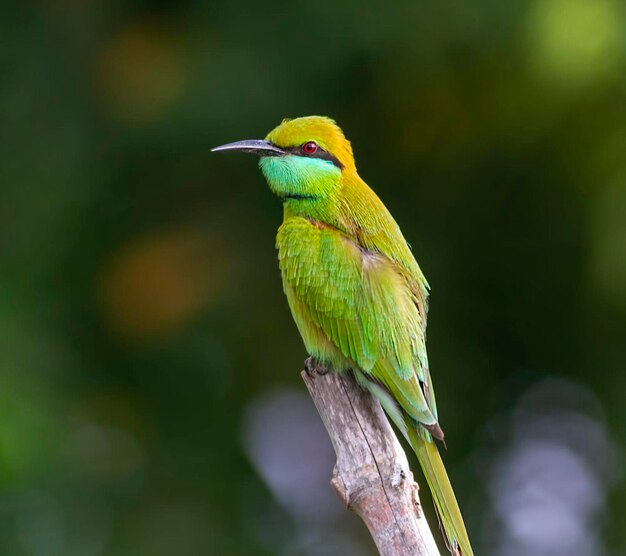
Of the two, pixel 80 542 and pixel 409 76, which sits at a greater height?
pixel 409 76

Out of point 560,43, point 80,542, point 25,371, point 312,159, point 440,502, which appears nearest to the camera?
point 440,502

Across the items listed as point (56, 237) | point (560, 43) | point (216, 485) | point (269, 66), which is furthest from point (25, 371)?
point (560, 43)

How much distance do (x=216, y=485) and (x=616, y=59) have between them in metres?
3.00

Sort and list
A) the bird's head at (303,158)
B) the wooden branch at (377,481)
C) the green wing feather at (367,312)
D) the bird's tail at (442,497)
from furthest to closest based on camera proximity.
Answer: the bird's head at (303,158) → the green wing feather at (367,312) → the bird's tail at (442,497) → the wooden branch at (377,481)

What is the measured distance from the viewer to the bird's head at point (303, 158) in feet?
14.1

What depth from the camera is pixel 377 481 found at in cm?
334

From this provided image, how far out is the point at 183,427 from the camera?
659 cm

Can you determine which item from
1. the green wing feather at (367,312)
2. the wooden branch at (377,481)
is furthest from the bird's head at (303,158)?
the wooden branch at (377,481)

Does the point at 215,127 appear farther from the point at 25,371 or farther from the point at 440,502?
the point at 440,502

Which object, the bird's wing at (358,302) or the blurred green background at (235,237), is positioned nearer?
the bird's wing at (358,302)

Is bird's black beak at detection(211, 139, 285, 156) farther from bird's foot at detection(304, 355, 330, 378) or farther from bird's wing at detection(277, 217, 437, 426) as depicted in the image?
bird's foot at detection(304, 355, 330, 378)

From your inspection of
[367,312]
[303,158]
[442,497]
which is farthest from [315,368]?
[303,158]

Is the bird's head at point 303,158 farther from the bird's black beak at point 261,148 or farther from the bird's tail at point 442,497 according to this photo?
the bird's tail at point 442,497

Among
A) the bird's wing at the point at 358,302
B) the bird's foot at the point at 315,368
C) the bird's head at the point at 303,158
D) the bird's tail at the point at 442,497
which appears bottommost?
the bird's tail at the point at 442,497
